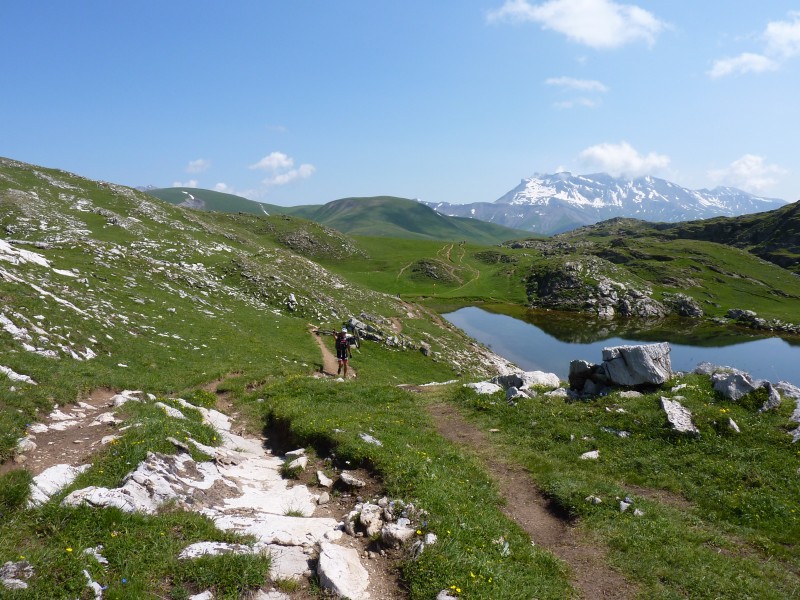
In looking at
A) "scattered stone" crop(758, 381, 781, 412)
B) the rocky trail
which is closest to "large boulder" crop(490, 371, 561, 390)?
"scattered stone" crop(758, 381, 781, 412)

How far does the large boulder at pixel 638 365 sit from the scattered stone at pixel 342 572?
17517 millimetres

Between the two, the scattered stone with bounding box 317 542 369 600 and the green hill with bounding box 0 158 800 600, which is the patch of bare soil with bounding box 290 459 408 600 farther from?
the scattered stone with bounding box 317 542 369 600

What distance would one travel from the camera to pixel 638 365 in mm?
22219

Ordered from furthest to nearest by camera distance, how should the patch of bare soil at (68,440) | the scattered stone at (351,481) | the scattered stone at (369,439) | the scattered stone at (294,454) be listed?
the scattered stone at (294,454)
the scattered stone at (369,439)
the scattered stone at (351,481)
the patch of bare soil at (68,440)

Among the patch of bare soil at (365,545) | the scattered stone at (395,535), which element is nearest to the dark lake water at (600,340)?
the patch of bare soil at (365,545)

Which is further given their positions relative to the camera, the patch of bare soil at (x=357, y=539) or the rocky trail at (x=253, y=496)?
the rocky trail at (x=253, y=496)

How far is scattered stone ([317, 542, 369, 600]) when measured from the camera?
9.31 metres

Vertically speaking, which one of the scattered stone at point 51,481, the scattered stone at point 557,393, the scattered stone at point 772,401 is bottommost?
the scattered stone at point 557,393

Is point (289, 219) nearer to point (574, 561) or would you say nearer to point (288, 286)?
point (288, 286)

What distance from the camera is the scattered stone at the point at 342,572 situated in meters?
9.31

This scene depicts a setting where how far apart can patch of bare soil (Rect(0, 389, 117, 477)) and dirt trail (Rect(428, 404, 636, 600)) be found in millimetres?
13416

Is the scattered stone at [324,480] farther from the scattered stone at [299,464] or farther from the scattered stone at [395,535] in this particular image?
the scattered stone at [395,535]

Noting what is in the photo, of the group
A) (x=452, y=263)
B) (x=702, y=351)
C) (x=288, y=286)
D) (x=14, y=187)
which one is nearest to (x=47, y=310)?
(x=288, y=286)

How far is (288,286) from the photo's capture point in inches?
2393
